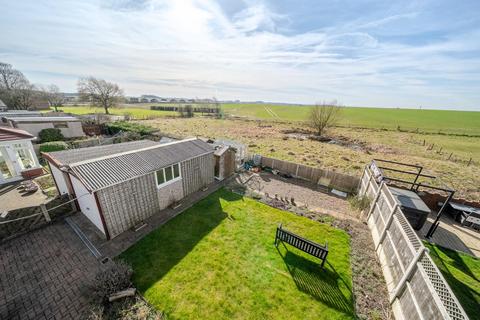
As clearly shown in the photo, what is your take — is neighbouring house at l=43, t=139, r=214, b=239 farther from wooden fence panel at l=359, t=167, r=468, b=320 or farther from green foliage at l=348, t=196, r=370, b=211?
wooden fence panel at l=359, t=167, r=468, b=320

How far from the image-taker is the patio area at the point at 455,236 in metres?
9.10

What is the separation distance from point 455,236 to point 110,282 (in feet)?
54.1

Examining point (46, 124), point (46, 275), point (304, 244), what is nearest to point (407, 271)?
point (304, 244)

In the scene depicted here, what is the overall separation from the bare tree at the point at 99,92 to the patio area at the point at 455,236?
6944cm

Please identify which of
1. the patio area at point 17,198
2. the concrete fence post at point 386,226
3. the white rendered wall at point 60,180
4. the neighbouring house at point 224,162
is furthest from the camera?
the neighbouring house at point 224,162

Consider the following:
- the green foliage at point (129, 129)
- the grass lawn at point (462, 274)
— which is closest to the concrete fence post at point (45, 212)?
the grass lawn at point (462, 274)

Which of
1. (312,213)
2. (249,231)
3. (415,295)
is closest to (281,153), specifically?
(312,213)

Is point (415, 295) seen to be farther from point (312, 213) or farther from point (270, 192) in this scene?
point (270, 192)

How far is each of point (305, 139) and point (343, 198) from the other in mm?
19661

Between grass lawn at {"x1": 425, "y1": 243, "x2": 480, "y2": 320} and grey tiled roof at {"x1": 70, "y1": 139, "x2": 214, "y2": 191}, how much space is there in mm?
13280

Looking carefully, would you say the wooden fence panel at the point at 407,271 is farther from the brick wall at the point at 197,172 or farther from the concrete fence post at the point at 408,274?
the brick wall at the point at 197,172

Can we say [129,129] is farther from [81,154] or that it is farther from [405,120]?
[405,120]

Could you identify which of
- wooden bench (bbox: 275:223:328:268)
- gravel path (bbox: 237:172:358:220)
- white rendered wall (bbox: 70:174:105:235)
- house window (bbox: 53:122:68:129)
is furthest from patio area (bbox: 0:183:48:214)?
house window (bbox: 53:122:68:129)

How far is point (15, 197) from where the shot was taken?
36.7 feet
